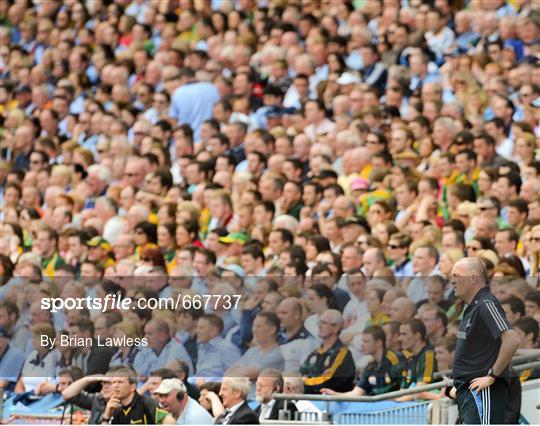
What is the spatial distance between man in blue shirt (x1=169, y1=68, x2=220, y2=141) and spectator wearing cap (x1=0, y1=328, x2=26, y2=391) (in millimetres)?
6134

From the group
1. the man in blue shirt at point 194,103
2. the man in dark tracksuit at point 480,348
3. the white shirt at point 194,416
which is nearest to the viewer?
the man in dark tracksuit at point 480,348

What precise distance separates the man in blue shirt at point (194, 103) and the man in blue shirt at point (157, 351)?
6.59 meters

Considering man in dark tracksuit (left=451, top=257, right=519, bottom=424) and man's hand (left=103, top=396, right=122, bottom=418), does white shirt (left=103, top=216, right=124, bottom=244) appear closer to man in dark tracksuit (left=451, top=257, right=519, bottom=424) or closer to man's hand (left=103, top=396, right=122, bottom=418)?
man's hand (left=103, top=396, right=122, bottom=418)

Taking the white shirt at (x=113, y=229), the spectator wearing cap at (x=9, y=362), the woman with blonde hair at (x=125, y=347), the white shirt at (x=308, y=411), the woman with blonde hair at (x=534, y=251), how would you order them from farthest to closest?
the white shirt at (x=113, y=229), the woman with blonde hair at (x=534, y=251), the spectator wearing cap at (x=9, y=362), the woman with blonde hair at (x=125, y=347), the white shirt at (x=308, y=411)

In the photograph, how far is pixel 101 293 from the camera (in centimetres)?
1140

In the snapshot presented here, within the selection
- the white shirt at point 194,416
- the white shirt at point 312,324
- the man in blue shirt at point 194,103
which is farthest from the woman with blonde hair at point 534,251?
the man in blue shirt at point 194,103

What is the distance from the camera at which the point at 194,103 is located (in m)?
17.2

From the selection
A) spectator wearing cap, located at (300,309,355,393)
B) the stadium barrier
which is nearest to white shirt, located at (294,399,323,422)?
the stadium barrier

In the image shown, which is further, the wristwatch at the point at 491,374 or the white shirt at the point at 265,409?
the white shirt at the point at 265,409

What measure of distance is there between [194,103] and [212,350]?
6868 mm

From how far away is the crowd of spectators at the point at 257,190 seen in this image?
1041cm

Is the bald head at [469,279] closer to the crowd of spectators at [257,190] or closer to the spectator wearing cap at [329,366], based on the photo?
the crowd of spectators at [257,190]

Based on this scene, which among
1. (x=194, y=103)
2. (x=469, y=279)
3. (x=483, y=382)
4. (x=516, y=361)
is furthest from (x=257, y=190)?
(x=483, y=382)

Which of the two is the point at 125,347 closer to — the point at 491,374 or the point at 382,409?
the point at 382,409
